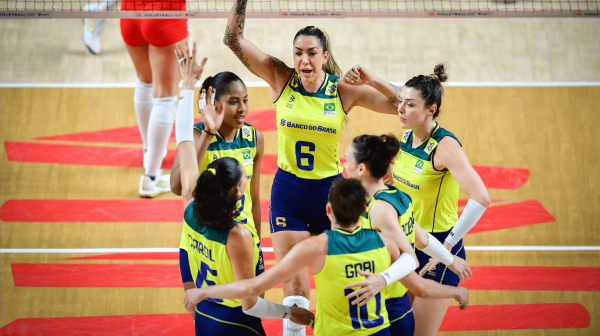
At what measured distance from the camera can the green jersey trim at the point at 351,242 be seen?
277 centimetres

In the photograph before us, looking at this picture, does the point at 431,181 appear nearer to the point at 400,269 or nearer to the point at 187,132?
the point at 400,269

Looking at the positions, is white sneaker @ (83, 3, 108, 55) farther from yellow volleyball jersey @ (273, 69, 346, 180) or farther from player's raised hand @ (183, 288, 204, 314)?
player's raised hand @ (183, 288, 204, 314)

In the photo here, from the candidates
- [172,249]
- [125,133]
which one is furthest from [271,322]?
[125,133]

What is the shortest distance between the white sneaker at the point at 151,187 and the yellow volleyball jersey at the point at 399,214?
11.5 ft

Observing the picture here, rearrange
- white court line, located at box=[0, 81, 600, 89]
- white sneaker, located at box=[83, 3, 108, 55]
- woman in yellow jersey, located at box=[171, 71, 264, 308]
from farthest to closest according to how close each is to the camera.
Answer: white sneaker, located at box=[83, 3, 108, 55] → white court line, located at box=[0, 81, 600, 89] → woman in yellow jersey, located at box=[171, 71, 264, 308]

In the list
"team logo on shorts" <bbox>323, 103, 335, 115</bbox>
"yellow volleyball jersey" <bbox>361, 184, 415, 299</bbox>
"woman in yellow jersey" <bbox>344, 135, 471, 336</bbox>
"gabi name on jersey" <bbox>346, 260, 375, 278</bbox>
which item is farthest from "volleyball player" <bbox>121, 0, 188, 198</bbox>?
"gabi name on jersey" <bbox>346, 260, 375, 278</bbox>

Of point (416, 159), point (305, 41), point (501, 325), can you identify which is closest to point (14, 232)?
point (305, 41)

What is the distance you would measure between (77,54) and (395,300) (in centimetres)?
653

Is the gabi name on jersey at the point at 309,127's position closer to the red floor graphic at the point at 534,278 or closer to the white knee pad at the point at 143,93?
the red floor graphic at the point at 534,278

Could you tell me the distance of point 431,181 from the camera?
12.6 ft

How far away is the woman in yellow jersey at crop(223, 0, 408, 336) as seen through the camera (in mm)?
4031

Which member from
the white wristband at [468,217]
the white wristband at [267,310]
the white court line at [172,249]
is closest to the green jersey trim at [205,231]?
the white wristband at [267,310]

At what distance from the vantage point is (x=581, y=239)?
18.7 ft

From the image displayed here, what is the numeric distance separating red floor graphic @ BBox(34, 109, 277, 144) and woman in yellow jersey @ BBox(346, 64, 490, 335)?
10.3ft
